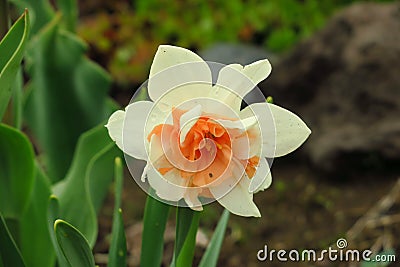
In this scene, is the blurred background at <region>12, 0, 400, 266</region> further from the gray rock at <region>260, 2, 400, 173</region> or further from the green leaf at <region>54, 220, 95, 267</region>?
the green leaf at <region>54, 220, 95, 267</region>

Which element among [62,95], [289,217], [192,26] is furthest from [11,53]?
[192,26]

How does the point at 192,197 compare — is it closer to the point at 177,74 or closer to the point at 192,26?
the point at 177,74

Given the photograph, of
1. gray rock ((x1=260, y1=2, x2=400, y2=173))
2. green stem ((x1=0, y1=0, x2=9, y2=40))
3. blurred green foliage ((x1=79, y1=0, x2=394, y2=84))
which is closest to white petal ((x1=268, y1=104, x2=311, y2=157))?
green stem ((x1=0, y1=0, x2=9, y2=40))

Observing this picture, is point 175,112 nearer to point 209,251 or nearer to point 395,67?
point 209,251

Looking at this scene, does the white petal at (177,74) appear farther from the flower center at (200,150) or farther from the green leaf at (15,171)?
the green leaf at (15,171)

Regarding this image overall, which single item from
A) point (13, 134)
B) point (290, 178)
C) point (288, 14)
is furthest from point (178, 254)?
point (288, 14)

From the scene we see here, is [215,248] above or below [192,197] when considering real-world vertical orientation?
below
